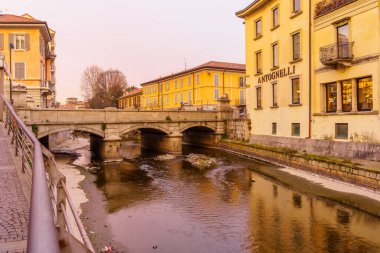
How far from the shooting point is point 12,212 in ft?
17.3

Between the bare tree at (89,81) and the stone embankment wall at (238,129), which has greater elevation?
the bare tree at (89,81)

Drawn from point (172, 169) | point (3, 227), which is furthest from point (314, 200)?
point (3, 227)

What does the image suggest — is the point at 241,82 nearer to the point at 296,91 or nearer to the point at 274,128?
the point at 274,128

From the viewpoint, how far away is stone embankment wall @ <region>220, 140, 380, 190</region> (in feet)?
52.5

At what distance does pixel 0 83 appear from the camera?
18.5 m

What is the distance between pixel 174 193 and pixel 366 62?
12345mm

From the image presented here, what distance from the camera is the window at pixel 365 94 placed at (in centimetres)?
1842

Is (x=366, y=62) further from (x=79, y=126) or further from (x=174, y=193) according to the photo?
(x=79, y=126)

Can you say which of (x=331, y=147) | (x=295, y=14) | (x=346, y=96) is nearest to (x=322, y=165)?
(x=331, y=147)

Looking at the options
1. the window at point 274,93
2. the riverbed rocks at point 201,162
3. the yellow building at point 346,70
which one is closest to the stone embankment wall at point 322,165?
the yellow building at point 346,70

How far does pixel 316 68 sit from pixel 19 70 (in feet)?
94.6

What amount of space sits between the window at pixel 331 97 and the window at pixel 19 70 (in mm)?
29333

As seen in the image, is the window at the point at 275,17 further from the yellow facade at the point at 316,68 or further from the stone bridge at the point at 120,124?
the stone bridge at the point at 120,124

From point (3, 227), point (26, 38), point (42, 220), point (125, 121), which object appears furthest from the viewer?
point (26, 38)
